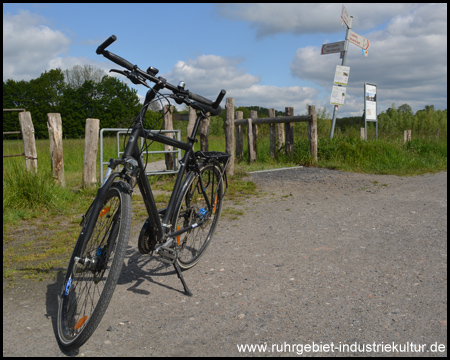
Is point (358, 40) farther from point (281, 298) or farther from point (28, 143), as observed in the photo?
point (281, 298)

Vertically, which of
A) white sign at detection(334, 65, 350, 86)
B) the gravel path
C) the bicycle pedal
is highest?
white sign at detection(334, 65, 350, 86)

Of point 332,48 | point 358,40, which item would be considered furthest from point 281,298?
point 358,40

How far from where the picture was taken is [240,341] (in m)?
2.85

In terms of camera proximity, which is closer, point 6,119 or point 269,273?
point 269,273

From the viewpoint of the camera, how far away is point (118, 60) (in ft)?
9.94

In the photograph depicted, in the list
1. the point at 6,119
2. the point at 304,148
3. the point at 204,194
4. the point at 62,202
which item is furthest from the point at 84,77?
the point at 204,194

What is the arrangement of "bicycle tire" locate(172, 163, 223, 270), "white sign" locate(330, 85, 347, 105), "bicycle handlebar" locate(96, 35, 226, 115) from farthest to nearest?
"white sign" locate(330, 85, 347, 105)
"bicycle tire" locate(172, 163, 223, 270)
"bicycle handlebar" locate(96, 35, 226, 115)

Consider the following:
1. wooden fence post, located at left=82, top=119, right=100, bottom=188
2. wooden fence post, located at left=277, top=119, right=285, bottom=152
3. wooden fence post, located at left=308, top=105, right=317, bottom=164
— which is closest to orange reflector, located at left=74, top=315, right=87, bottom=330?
wooden fence post, located at left=82, top=119, right=100, bottom=188

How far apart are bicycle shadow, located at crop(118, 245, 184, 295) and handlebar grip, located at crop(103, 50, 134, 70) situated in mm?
1890

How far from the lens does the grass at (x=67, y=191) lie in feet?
16.1

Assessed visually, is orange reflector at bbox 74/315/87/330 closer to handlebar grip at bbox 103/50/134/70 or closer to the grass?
the grass

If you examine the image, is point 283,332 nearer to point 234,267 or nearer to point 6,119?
point 234,267

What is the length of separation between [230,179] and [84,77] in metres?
50.6

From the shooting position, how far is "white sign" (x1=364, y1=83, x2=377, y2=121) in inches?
608
